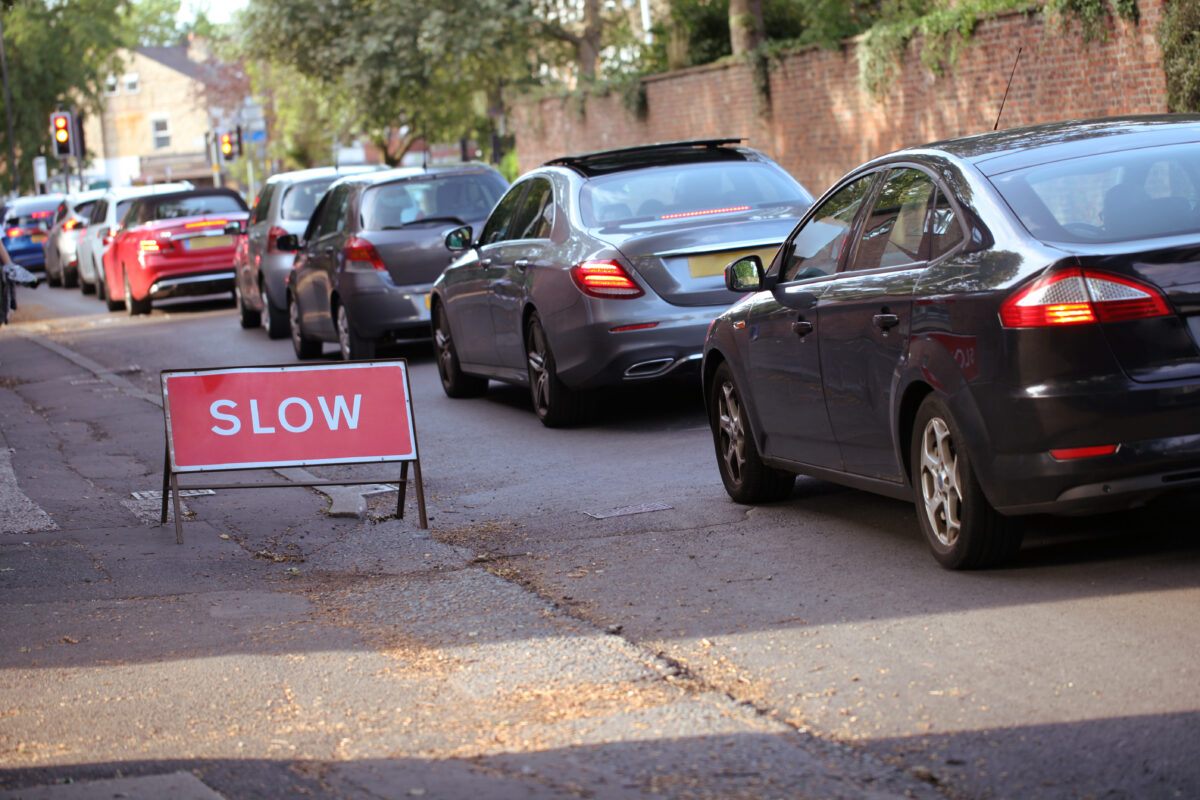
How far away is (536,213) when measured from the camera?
12.0 m

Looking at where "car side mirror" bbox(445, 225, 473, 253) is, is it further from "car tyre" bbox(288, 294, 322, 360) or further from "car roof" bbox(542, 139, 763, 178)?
"car tyre" bbox(288, 294, 322, 360)

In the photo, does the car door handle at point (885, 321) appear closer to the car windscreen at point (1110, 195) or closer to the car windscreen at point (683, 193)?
the car windscreen at point (1110, 195)

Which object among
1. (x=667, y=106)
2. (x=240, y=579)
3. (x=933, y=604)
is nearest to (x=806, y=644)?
(x=933, y=604)

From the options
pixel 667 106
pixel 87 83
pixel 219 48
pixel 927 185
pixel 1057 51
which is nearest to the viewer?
pixel 927 185

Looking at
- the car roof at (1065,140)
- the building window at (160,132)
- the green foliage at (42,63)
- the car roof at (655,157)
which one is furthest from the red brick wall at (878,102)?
the building window at (160,132)

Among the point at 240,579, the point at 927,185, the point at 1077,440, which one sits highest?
the point at 927,185

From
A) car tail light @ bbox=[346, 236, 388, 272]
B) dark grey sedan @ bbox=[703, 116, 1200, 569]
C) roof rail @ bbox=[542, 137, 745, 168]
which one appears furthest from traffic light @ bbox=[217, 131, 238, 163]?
dark grey sedan @ bbox=[703, 116, 1200, 569]

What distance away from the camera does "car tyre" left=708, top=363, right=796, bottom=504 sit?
817cm

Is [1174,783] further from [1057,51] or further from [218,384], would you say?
[1057,51]

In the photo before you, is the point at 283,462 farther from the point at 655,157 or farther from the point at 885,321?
the point at 655,157

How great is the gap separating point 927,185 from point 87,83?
240 ft

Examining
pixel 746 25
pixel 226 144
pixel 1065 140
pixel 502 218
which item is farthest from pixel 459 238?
pixel 226 144

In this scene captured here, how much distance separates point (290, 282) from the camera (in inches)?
725

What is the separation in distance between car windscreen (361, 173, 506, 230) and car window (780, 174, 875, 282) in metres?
8.68
